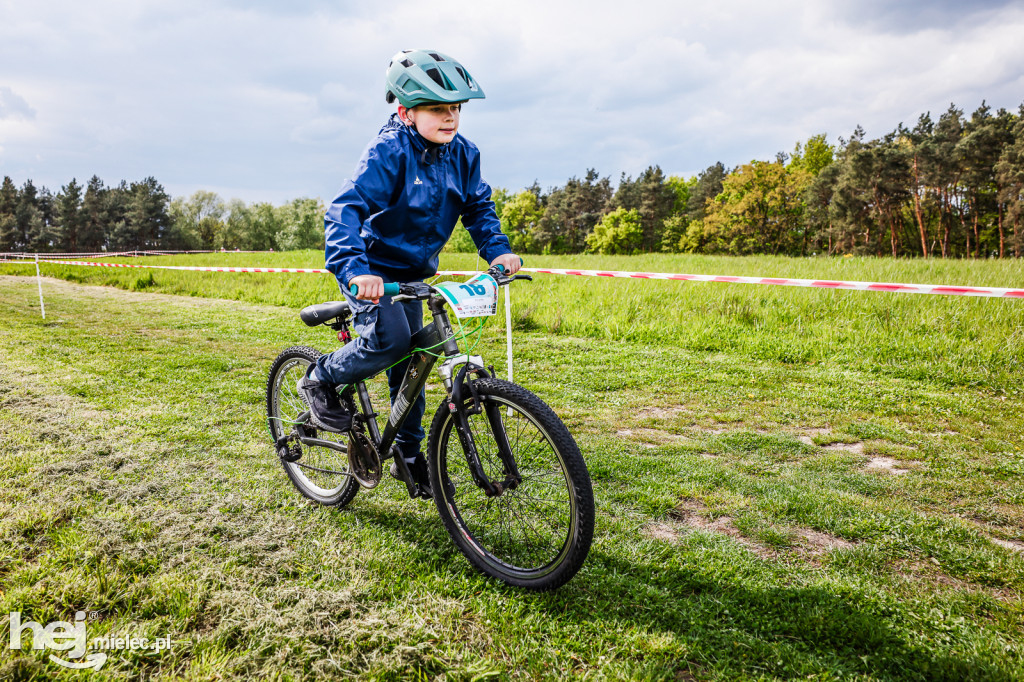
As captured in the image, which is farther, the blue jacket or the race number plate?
the blue jacket

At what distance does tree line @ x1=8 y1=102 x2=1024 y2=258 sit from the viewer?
158 feet

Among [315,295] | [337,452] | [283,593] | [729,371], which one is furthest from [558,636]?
[315,295]

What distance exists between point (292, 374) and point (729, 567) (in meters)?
2.83

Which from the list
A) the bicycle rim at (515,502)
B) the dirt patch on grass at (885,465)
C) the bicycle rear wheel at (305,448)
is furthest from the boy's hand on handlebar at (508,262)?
the dirt patch on grass at (885,465)

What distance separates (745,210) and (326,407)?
6738cm

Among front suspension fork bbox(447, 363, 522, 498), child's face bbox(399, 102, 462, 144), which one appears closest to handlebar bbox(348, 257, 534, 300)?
front suspension fork bbox(447, 363, 522, 498)

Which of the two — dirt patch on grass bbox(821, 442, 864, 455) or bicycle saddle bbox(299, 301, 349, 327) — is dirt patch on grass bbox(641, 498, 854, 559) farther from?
bicycle saddle bbox(299, 301, 349, 327)

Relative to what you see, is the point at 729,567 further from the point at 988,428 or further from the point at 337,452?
the point at 988,428

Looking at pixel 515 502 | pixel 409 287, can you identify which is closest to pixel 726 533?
pixel 515 502

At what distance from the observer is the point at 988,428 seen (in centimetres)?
470

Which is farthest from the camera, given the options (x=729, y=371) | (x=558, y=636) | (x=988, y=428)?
(x=729, y=371)

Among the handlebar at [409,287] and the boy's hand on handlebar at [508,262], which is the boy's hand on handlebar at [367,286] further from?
the boy's hand on handlebar at [508,262]

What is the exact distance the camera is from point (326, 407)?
10.3 feet

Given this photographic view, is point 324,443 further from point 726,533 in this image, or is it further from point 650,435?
point 650,435
